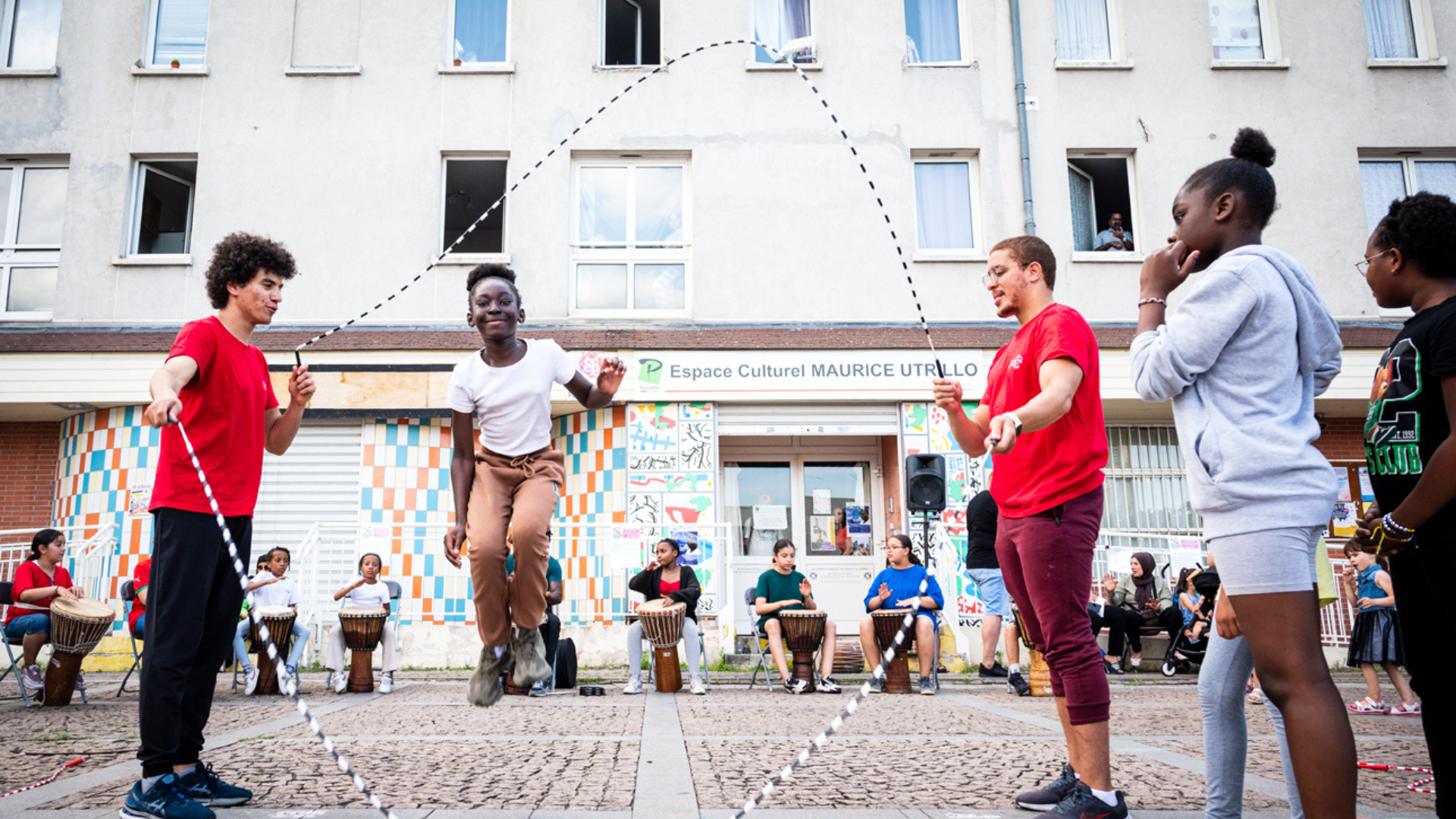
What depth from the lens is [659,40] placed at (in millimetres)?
14922

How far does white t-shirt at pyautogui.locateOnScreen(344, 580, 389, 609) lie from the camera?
1070 cm

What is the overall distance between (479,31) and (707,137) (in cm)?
391

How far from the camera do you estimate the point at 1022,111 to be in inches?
569

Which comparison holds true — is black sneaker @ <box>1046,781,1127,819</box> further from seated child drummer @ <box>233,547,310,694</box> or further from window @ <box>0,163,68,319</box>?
window @ <box>0,163,68,319</box>

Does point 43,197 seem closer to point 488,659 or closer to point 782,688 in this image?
point 782,688

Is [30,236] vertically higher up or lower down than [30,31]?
lower down

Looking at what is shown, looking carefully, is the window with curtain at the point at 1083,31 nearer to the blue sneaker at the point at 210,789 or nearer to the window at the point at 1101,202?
the window at the point at 1101,202

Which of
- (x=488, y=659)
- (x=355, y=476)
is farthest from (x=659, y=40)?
(x=488, y=659)

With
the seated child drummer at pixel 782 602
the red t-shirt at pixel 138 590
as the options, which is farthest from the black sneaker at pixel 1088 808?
the red t-shirt at pixel 138 590

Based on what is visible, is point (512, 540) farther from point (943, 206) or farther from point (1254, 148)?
point (943, 206)

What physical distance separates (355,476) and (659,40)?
786 centimetres

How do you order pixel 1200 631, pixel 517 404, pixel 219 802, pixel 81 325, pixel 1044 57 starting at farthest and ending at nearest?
pixel 1044 57
pixel 81 325
pixel 1200 631
pixel 517 404
pixel 219 802

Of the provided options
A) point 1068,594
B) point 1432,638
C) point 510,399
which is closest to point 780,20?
point 510,399

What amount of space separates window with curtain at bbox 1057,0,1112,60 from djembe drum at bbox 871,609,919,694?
9.62 m
